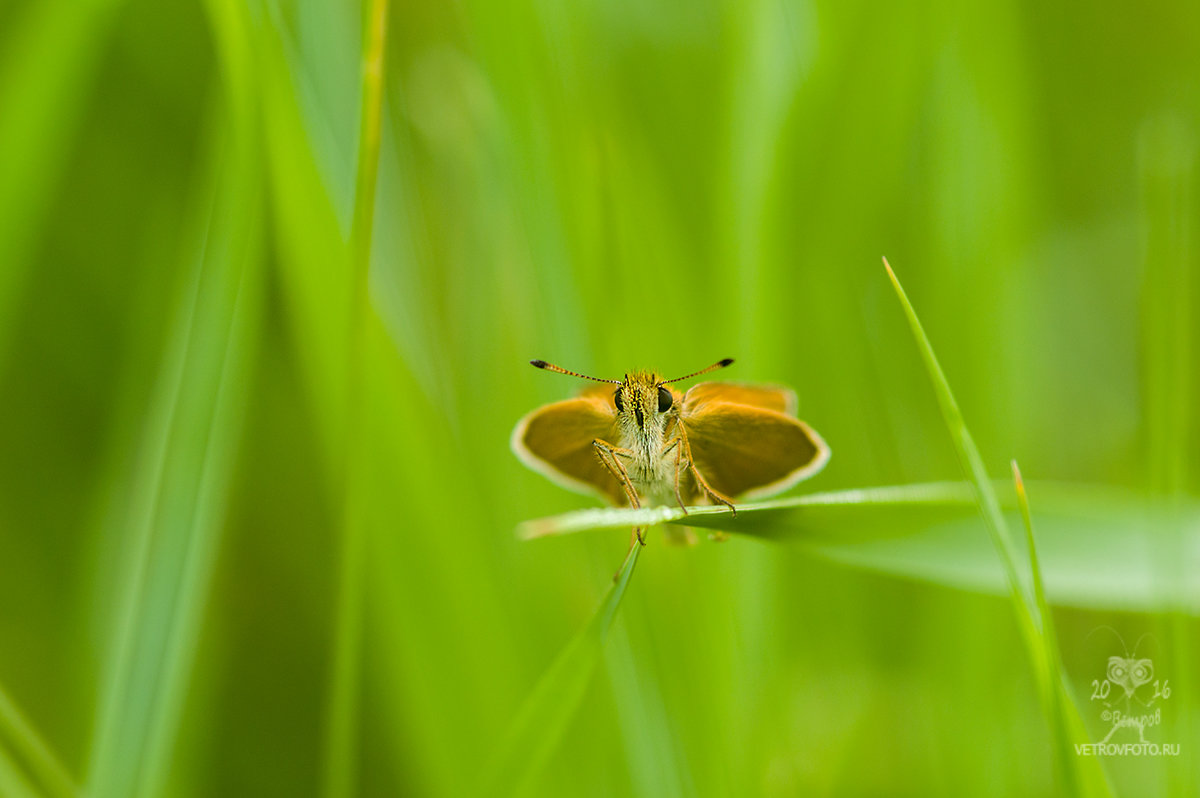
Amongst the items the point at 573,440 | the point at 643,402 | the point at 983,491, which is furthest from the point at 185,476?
the point at 983,491

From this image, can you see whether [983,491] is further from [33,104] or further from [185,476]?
[33,104]

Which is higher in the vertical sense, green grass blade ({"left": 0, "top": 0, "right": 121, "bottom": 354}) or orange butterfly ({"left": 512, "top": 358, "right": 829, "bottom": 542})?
green grass blade ({"left": 0, "top": 0, "right": 121, "bottom": 354})

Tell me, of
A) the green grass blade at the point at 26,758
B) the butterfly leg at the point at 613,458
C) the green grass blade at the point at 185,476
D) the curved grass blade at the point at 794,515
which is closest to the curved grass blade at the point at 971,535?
the curved grass blade at the point at 794,515

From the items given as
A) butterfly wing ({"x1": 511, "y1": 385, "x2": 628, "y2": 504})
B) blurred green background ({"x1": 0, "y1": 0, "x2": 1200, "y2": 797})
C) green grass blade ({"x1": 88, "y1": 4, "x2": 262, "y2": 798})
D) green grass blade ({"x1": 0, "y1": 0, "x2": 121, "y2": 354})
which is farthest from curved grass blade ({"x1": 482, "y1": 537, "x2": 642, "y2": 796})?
green grass blade ({"x1": 0, "y1": 0, "x2": 121, "y2": 354})

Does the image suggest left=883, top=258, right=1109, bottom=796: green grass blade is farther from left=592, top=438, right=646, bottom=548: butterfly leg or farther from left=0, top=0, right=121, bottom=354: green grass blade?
left=0, top=0, right=121, bottom=354: green grass blade

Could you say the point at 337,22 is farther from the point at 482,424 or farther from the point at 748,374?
the point at 748,374
